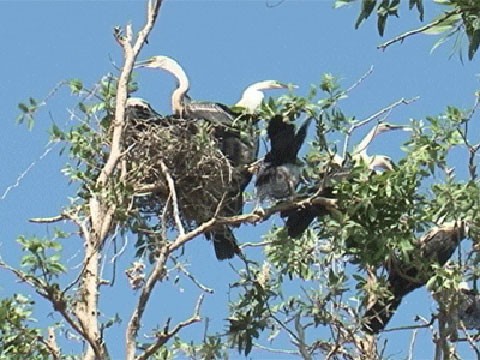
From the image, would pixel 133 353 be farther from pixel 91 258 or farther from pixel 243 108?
pixel 243 108

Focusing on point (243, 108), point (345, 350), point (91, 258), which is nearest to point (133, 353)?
point (91, 258)

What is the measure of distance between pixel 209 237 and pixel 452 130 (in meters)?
1.64

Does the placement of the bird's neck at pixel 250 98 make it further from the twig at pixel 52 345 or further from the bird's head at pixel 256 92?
the twig at pixel 52 345

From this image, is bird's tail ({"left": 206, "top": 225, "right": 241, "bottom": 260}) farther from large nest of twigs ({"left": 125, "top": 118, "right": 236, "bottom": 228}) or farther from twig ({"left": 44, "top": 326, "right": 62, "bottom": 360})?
twig ({"left": 44, "top": 326, "right": 62, "bottom": 360})

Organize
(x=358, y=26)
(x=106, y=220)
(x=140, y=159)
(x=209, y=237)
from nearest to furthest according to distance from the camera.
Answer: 1. (x=358, y=26)
2. (x=106, y=220)
3. (x=140, y=159)
4. (x=209, y=237)

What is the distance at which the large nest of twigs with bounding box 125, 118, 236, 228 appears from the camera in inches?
266

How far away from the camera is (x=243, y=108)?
7465 millimetres

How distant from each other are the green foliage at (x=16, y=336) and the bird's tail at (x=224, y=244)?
150 cm

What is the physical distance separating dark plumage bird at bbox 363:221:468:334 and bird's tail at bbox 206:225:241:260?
0.87 m

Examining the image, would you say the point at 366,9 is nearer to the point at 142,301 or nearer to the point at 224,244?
the point at 142,301

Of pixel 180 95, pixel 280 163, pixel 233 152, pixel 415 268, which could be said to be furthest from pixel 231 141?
pixel 415 268

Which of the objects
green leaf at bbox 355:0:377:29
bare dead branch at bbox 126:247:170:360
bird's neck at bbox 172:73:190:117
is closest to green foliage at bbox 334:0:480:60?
green leaf at bbox 355:0:377:29

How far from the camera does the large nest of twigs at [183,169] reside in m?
6.76

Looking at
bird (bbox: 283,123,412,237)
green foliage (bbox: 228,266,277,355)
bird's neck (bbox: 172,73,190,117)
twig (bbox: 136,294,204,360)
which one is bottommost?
twig (bbox: 136,294,204,360)
